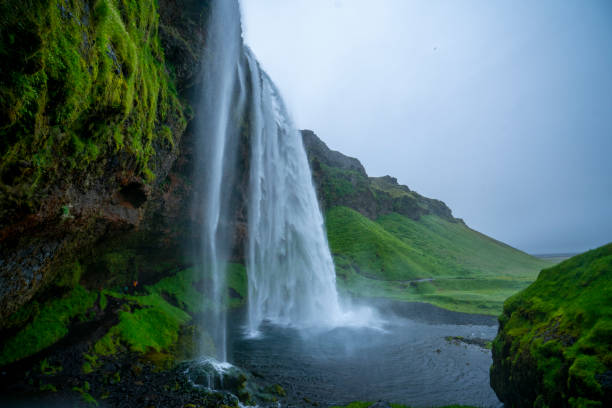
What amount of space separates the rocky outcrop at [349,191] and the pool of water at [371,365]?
47.2 metres

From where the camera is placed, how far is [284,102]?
3262cm

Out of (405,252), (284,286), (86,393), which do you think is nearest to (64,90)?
(86,393)

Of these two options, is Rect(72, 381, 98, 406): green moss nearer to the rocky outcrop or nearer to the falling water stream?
the falling water stream

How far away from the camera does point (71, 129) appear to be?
23.6 feet

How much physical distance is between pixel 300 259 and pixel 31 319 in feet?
73.0

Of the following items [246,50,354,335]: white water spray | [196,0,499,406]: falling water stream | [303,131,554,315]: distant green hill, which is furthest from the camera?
[303,131,554,315]: distant green hill

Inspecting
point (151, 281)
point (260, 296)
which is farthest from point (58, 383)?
point (260, 296)

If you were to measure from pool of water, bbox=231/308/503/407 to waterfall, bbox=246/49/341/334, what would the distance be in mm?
6253

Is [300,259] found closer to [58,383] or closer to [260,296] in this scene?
[260,296]

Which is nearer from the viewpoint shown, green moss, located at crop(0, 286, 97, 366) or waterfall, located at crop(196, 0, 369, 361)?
green moss, located at crop(0, 286, 97, 366)

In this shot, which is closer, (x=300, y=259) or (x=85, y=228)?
(x=85, y=228)

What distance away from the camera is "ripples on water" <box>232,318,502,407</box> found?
10.5 metres

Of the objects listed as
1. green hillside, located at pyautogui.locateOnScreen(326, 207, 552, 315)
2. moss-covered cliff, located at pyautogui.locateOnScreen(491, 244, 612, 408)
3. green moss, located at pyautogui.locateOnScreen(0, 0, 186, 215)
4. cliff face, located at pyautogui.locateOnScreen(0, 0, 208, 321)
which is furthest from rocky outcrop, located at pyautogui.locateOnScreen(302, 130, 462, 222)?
moss-covered cliff, located at pyautogui.locateOnScreen(491, 244, 612, 408)

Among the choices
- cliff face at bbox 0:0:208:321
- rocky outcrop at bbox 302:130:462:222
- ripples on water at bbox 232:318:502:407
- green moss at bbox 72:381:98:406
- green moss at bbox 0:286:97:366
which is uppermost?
rocky outcrop at bbox 302:130:462:222
